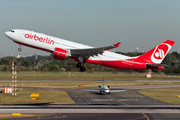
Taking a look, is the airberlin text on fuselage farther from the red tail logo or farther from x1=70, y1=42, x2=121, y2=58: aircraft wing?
the red tail logo

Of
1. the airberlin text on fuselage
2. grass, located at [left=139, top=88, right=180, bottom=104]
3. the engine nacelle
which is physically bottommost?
grass, located at [left=139, top=88, right=180, bottom=104]

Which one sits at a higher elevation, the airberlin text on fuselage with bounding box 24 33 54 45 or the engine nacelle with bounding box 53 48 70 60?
the airberlin text on fuselage with bounding box 24 33 54 45

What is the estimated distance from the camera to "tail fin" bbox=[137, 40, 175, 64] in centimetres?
5256

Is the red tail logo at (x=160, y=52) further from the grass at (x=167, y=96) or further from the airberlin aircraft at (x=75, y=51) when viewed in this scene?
the grass at (x=167, y=96)

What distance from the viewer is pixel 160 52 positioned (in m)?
53.9

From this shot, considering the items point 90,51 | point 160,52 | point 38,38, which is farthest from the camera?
point 160,52

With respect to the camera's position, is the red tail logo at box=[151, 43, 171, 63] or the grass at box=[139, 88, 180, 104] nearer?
the red tail logo at box=[151, 43, 171, 63]

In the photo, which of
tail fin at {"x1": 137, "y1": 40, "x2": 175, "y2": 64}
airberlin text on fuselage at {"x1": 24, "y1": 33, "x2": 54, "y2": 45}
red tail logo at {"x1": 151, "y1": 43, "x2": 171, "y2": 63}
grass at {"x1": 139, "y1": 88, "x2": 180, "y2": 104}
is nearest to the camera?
airberlin text on fuselage at {"x1": 24, "y1": 33, "x2": 54, "y2": 45}

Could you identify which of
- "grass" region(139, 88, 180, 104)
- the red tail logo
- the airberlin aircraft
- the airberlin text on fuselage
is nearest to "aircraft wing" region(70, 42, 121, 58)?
the airberlin aircraft

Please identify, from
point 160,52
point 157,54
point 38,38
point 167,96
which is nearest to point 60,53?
point 38,38

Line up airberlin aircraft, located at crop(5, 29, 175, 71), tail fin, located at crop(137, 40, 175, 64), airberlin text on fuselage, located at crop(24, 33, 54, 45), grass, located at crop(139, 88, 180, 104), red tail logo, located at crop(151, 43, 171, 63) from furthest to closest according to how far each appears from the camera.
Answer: grass, located at crop(139, 88, 180, 104)
red tail logo, located at crop(151, 43, 171, 63)
tail fin, located at crop(137, 40, 175, 64)
airberlin aircraft, located at crop(5, 29, 175, 71)
airberlin text on fuselage, located at crop(24, 33, 54, 45)

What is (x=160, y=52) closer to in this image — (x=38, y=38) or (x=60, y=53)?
(x=60, y=53)

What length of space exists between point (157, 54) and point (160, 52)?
0.94 metres

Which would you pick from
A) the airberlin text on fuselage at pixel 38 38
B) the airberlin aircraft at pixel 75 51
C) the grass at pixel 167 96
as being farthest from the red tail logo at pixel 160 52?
the airberlin text on fuselage at pixel 38 38
